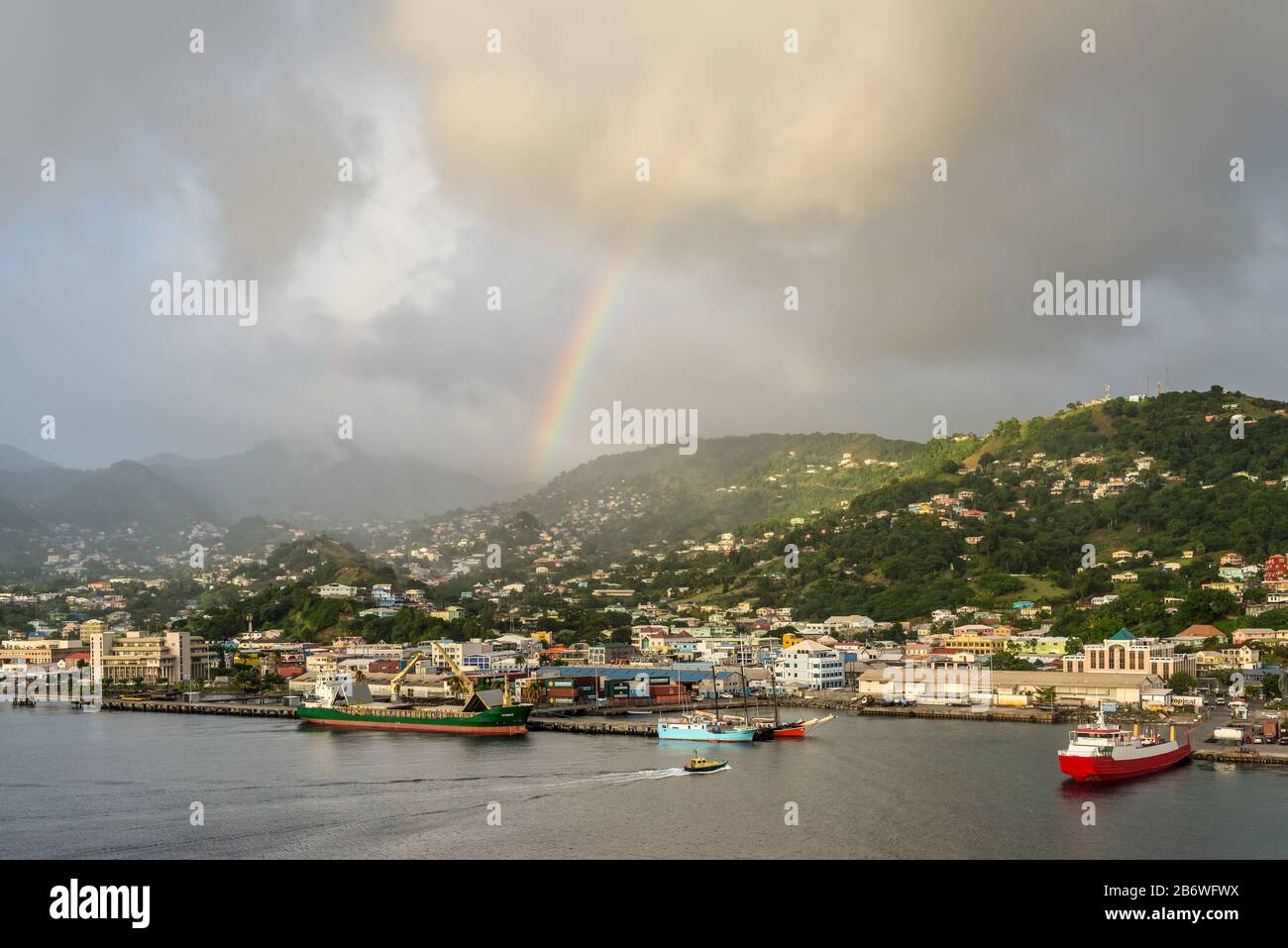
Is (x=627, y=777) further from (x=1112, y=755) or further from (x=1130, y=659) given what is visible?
(x=1130, y=659)

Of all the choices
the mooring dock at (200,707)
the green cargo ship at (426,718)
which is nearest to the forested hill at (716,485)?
the mooring dock at (200,707)

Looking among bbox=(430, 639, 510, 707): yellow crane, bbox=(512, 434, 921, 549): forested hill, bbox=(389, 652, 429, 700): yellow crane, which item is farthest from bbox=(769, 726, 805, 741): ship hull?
bbox=(512, 434, 921, 549): forested hill

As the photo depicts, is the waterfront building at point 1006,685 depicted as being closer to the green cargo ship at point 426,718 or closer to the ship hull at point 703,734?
the ship hull at point 703,734

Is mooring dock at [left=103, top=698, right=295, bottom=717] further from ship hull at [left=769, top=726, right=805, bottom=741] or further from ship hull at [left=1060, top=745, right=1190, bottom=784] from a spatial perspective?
ship hull at [left=1060, top=745, right=1190, bottom=784]

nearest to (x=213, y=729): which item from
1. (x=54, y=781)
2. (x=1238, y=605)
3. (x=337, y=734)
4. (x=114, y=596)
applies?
(x=337, y=734)

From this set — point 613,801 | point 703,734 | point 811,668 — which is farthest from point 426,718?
point 811,668
